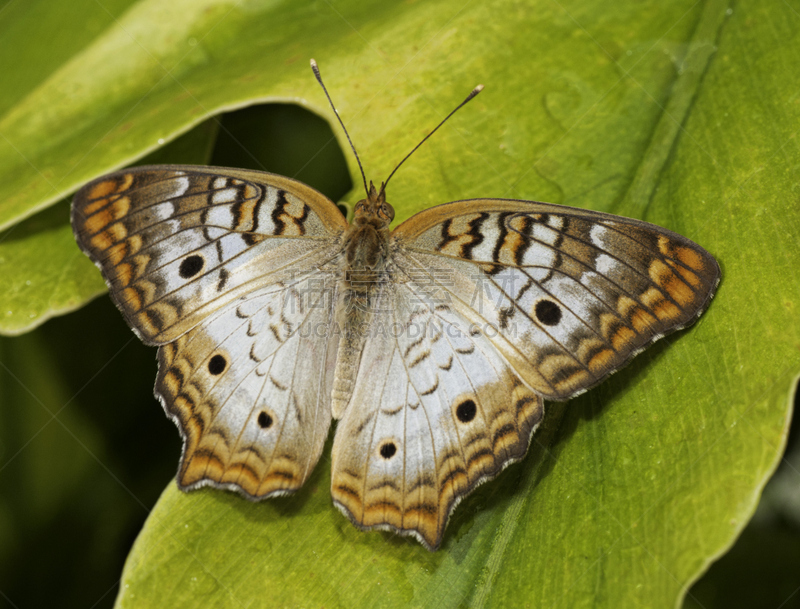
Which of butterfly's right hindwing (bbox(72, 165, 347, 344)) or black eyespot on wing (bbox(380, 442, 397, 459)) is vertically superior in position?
butterfly's right hindwing (bbox(72, 165, 347, 344))

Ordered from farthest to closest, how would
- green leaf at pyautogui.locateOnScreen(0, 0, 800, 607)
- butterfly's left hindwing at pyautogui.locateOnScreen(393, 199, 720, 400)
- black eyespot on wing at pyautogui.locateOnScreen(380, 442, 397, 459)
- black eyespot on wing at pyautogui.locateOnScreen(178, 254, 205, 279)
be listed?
black eyespot on wing at pyautogui.locateOnScreen(178, 254, 205, 279) → black eyespot on wing at pyautogui.locateOnScreen(380, 442, 397, 459) → butterfly's left hindwing at pyautogui.locateOnScreen(393, 199, 720, 400) → green leaf at pyautogui.locateOnScreen(0, 0, 800, 607)

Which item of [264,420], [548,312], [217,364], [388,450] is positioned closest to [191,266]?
[217,364]

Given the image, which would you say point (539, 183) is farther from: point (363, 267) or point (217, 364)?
point (217, 364)

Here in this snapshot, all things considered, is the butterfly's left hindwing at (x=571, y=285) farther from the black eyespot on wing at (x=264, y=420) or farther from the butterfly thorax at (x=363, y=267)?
the black eyespot on wing at (x=264, y=420)

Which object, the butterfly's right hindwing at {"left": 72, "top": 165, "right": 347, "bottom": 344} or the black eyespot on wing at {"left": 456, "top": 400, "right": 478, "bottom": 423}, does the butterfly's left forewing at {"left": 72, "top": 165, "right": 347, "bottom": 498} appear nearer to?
the butterfly's right hindwing at {"left": 72, "top": 165, "right": 347, "bottom": 344}

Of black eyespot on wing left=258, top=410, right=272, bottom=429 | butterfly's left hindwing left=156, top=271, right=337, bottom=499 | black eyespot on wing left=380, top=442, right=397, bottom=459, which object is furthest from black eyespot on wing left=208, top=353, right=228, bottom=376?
black eyespot on wing left=380, top=442, right=397, bottom=459

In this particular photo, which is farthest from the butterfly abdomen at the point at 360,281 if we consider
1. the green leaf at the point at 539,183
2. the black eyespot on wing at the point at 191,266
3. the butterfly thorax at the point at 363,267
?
the black eyespot on wing at the point at 191,266

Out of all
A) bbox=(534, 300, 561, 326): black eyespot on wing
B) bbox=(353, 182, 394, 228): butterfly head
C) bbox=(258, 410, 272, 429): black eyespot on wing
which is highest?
bbox=(353, 182, 394, 228): butterfly head

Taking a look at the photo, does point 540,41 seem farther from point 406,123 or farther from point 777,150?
point 777,150
